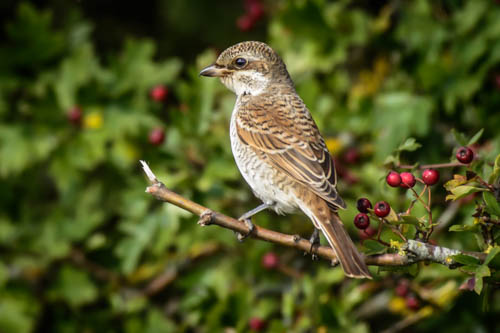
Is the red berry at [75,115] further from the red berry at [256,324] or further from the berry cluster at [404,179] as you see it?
the berry cluster at [404,179]

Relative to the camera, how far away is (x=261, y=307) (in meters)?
3.80

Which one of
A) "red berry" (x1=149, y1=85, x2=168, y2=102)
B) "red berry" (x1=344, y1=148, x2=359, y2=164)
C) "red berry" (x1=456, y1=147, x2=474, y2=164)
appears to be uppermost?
"red berry" (x1=149, y1=85, x2=168, y2=102)

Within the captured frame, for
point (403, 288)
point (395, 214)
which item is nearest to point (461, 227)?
point (395, 214)

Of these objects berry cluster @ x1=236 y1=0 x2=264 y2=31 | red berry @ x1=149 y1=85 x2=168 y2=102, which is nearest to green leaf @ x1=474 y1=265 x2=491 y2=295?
red berry @ x1=149 y1=85 x2=168 y2=102

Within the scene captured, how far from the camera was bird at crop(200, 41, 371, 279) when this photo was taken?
2.79 meters

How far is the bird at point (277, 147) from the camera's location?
2787 millimetres

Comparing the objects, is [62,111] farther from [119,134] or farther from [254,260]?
[254,260]

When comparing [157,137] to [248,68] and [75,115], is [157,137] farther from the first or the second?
[248,68]

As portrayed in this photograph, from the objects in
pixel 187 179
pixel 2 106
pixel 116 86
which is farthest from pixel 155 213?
pixel 2 106

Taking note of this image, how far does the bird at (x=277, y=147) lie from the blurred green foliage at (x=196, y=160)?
418 millimetres

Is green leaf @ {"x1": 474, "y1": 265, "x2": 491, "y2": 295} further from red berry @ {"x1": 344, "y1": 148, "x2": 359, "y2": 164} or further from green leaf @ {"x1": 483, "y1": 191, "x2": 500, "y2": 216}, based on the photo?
red berry @ {"x1": 344, "y1": 148, "x2": 359, "y2": 164}

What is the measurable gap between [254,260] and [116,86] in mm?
1479

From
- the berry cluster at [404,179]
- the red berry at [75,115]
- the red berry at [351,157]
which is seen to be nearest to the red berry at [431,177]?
the berry cluster at [404,179]

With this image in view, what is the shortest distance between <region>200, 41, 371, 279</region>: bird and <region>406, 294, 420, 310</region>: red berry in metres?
0.96
